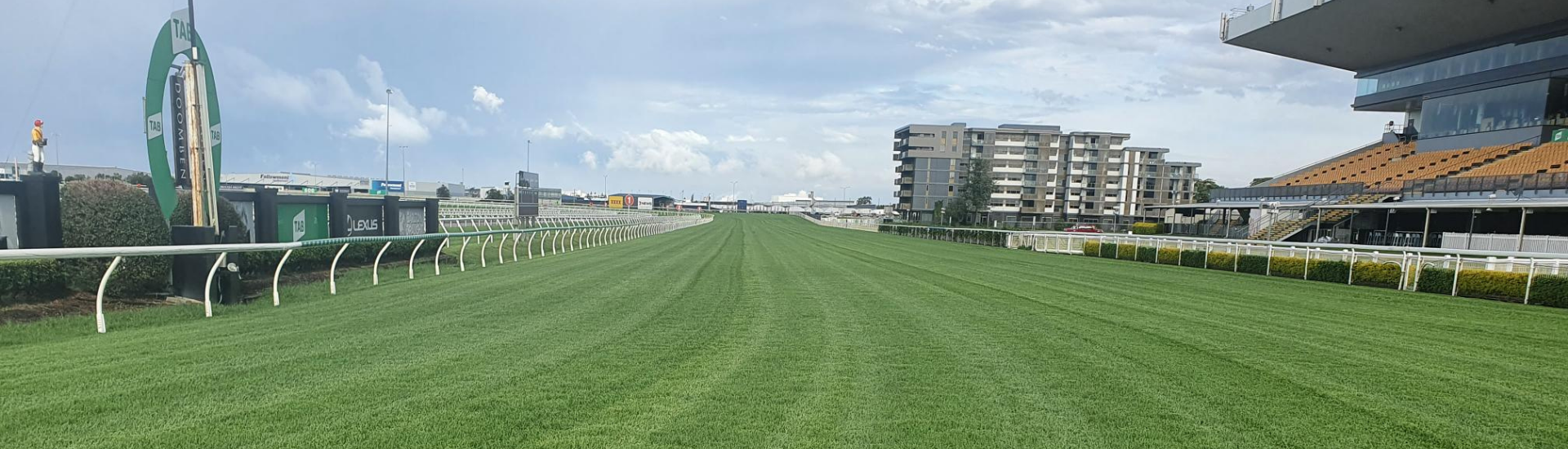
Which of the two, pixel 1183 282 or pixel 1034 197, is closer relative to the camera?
pixel 1183 282

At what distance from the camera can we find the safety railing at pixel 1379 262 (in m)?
9.71

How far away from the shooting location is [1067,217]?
74.1m

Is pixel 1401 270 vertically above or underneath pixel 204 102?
underneath

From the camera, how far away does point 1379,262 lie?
12195mm

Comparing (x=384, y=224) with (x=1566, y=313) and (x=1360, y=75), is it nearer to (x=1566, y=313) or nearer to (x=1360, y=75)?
(x=1566, y=313)

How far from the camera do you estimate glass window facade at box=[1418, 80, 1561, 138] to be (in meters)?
26.8

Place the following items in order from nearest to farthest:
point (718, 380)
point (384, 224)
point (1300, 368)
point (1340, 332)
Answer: point (718, 380) → point (1300, 368) → point (1340, 332) → point (384, 224)

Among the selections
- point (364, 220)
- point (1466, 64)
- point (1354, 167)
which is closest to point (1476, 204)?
point (1466, 64)

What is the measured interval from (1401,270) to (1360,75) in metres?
35.2

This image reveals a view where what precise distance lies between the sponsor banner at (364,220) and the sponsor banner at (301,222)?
34.6 inches

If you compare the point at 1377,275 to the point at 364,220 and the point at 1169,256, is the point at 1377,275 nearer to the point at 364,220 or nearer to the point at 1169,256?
the point at 1169,256

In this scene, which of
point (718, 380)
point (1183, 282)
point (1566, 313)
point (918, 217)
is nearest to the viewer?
point (718, 380)

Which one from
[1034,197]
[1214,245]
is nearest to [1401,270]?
[1214,245]

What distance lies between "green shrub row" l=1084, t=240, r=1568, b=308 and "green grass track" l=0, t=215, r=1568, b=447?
1.63 metres
